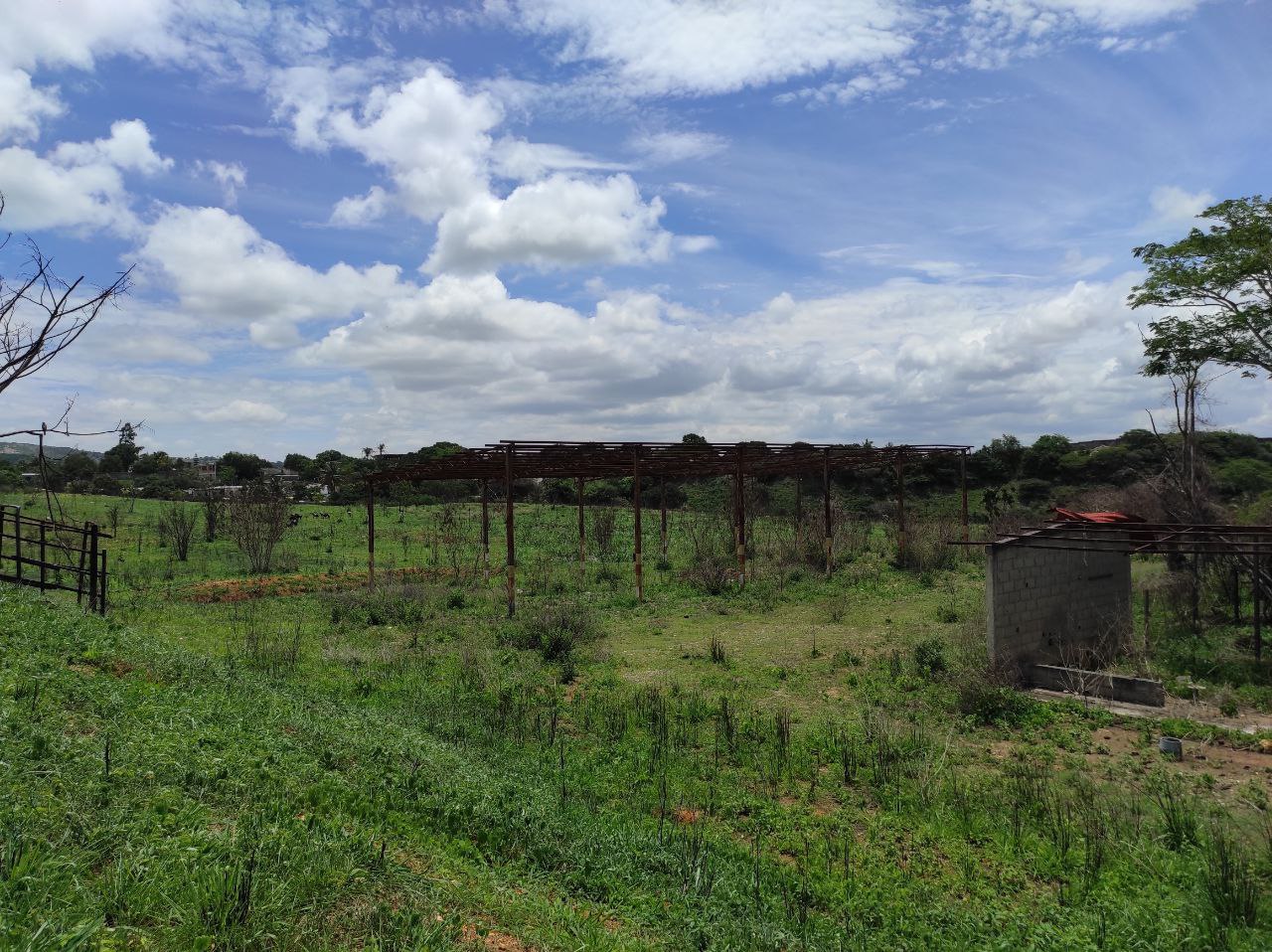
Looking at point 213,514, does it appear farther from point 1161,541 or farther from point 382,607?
point 1161,541

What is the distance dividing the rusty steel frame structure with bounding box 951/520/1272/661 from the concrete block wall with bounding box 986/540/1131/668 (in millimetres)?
248

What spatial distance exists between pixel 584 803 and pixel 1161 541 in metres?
9.08

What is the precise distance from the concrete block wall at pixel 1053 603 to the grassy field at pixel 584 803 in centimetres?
79

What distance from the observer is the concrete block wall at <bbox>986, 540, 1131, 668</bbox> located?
10547 millimetres

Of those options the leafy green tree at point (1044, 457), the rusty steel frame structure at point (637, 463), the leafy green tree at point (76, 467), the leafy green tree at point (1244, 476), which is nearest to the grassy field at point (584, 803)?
the rusty steel frame structure at point (637, 463)

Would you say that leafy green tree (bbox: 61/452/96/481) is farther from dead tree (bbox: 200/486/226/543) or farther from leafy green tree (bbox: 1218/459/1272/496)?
leafy green tree (bbox: 1218/459/1272/496)

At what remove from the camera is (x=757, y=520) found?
30.5 m

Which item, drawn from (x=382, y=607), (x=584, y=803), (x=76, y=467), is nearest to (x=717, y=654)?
(x=584, y=803)

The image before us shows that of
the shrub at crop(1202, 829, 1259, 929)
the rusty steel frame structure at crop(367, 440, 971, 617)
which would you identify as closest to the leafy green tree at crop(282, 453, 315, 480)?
the rusty steel frame structure at crop(367, 440, 971, 617)

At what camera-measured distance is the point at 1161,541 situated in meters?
10.3

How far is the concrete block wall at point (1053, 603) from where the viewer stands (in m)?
10.5

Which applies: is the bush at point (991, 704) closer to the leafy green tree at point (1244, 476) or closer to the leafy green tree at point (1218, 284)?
the leafy green tree at point (1218, 284)

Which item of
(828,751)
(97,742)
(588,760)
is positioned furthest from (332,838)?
(828,751)

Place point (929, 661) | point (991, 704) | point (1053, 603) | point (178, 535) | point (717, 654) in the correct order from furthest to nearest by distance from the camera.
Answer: point (178, 535) < point (717, 654) < point (1053, 603) < point (929, 661) < point (991, 704)
